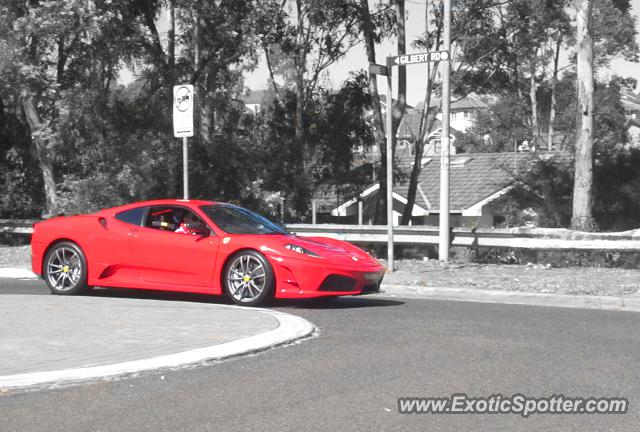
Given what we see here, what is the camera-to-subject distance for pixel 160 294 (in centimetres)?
1191

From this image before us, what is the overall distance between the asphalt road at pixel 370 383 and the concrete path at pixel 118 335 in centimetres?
22

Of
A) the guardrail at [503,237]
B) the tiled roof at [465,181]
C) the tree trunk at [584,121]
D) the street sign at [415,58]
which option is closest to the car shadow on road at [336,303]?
the street sign at [415,58]

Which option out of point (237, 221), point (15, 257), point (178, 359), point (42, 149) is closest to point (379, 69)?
point (237, 221)

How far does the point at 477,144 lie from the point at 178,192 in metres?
47.2

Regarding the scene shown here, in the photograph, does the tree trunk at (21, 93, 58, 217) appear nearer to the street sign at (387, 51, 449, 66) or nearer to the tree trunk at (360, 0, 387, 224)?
the tree trunk at (360, 0, 387, 224)

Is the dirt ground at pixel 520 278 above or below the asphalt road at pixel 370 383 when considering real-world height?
above

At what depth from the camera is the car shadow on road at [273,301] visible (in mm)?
10859

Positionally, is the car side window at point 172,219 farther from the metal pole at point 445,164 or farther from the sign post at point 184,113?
the metal pole at point 445,164

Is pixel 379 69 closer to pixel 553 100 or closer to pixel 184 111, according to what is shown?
pixel 184 111

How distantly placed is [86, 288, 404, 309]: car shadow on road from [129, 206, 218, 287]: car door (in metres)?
0.48

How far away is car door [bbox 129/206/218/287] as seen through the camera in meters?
10.7

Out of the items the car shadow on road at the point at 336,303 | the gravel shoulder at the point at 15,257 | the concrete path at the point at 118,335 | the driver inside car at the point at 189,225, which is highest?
the driver inside car at the point at 189,225

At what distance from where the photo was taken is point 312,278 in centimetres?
1020

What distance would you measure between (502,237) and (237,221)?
21.5 ft
